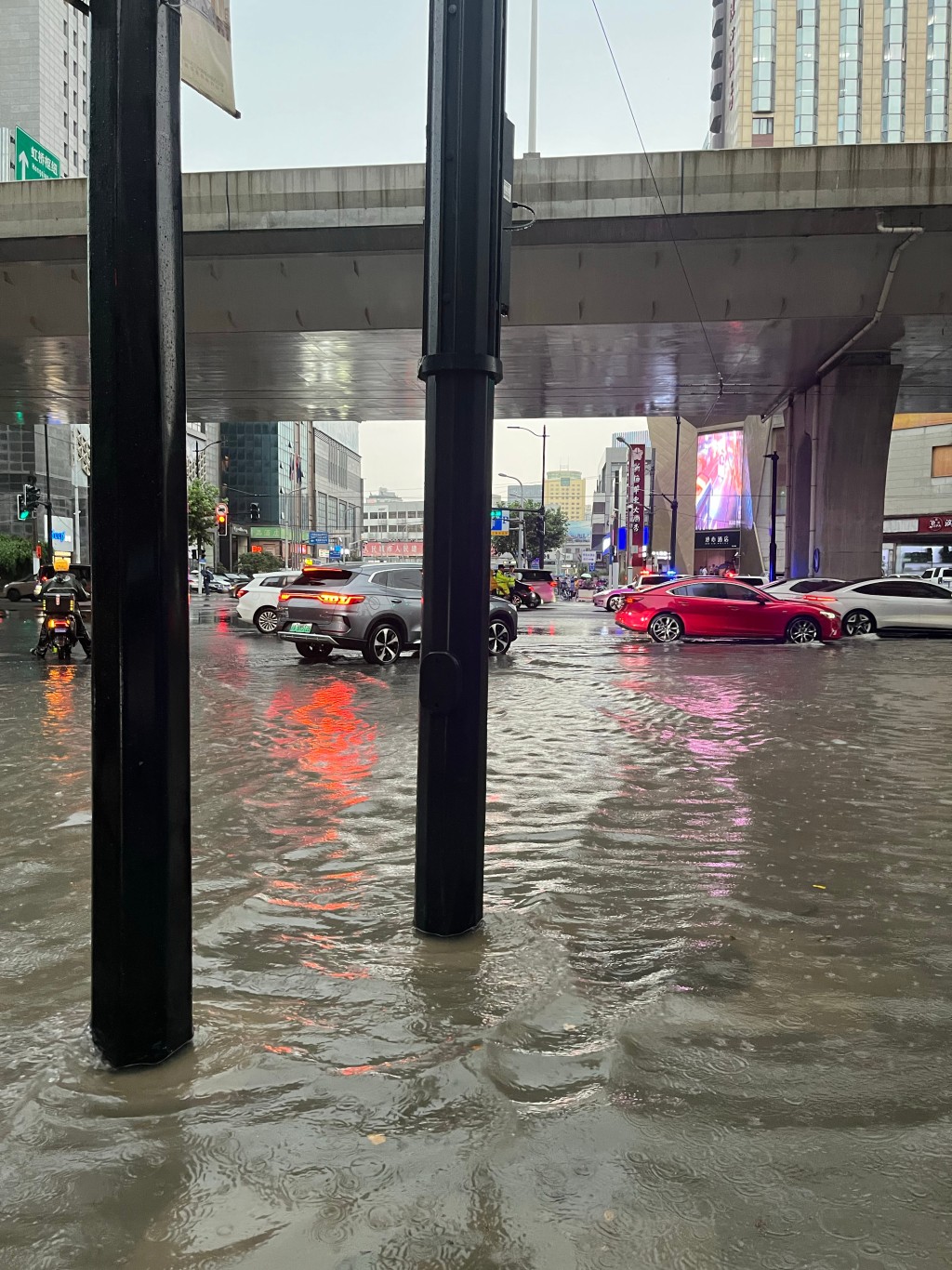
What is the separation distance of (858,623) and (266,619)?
1462cm

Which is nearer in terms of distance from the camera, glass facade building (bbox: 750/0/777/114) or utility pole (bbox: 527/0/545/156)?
utility pole (bbox: 527/0/545/156)

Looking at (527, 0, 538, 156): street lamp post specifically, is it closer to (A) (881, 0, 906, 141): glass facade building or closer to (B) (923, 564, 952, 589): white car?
(B) (923, 564, 952, 589): white car

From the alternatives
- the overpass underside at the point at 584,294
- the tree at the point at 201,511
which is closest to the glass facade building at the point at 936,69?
the tree at the point at 201,511

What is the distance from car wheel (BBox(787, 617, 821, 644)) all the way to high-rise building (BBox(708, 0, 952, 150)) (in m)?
92.2

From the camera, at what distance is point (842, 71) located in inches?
3964

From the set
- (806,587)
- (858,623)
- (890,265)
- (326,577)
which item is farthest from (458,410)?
(806,587)

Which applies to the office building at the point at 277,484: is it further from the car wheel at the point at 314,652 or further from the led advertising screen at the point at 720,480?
the car wheel at the point at 314,652

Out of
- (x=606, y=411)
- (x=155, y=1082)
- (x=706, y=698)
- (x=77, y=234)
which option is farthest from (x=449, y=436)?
(x=606, y=411)

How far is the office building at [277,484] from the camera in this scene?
392ft

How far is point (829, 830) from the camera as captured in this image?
6105 mm

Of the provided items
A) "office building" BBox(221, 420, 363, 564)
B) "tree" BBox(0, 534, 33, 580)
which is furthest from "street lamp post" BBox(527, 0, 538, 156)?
"office building" BBox(221, 420, 363, 564)

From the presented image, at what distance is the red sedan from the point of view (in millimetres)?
23109

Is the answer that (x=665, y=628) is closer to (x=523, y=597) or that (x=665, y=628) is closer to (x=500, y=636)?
(x=500, y=636)

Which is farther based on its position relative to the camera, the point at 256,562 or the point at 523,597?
the point at 256,562
